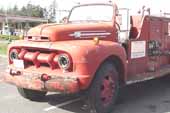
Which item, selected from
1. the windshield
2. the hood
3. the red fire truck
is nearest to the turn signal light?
the red fire truck

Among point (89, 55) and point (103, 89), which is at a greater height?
point (89, 55)

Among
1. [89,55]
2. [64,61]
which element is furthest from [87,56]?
[64,61]

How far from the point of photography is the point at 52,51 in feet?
24.8

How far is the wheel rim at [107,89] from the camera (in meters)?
7.71

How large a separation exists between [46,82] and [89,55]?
86 centimetres

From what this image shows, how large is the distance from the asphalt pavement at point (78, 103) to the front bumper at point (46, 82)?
0.58 metres

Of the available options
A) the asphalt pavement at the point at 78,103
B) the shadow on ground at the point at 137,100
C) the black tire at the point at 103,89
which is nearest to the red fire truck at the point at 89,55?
the black tire at the point at 103,89

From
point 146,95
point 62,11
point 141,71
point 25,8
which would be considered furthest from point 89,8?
point 25,8

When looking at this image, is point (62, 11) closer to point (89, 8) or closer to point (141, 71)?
point (89, 8)

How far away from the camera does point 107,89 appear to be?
25.7 ft

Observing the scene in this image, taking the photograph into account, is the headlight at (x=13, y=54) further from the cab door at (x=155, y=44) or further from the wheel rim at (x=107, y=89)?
the cab door at (x=155, y=44)

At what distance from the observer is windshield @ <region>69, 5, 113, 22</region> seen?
9034mm

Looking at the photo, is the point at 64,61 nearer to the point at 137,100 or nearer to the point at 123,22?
the point at 123,22

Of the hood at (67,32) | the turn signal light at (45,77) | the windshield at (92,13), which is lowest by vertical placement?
the turn signal light at (45,77)
